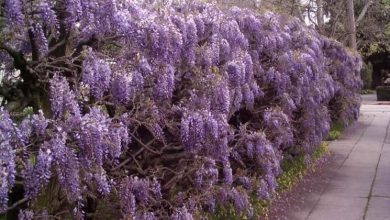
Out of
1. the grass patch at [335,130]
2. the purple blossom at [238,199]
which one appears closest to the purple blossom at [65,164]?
the purple blossom at [238,199]

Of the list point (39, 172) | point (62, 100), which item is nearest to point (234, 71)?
point (62, 100)

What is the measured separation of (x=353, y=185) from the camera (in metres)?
8.59

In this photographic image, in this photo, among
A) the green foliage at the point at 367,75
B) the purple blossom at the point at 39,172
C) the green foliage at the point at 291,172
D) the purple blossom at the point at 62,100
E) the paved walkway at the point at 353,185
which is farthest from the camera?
the green foliage at the point at 367,75

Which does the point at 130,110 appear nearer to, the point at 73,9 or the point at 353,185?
the point at 73,9

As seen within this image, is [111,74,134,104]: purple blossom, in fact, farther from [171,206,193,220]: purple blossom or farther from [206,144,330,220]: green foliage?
[206,144,330,220]: green foliage

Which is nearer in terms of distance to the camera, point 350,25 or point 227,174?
point 227,174

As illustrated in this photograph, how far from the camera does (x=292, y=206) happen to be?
7.52 m

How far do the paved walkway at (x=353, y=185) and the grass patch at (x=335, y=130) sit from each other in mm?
170

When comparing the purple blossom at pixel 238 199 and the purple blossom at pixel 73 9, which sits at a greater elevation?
the purple blossom at pixel 73 9

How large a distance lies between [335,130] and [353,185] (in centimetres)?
622

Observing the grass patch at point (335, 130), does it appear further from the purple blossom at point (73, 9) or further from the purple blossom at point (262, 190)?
the purple blossom at point (73, 9)

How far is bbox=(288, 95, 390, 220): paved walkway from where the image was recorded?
7.04 meters

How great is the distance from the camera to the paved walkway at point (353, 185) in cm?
704

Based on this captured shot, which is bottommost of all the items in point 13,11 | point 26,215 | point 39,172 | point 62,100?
point 26,215
